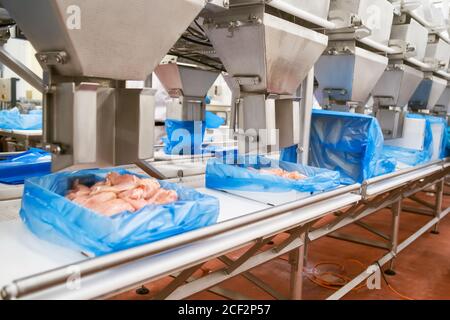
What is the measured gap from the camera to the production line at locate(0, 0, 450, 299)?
96cm

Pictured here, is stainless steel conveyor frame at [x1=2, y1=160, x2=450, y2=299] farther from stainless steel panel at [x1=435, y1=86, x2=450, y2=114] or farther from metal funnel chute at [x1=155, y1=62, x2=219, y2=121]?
stainless steel panel at [x1=435, y1=86, x2=450, y2=114]

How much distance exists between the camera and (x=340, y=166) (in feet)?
7.55

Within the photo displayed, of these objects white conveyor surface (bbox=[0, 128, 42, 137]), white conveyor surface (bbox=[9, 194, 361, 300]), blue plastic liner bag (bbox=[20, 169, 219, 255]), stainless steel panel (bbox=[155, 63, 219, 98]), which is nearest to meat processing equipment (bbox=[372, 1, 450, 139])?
stainless steel panel (bbox=[155, 63, 219, 98])

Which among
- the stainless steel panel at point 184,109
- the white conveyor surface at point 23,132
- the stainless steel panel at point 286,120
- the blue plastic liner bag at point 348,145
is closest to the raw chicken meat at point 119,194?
the stainless steel panel at point 286,120

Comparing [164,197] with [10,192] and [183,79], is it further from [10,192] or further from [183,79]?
[183,79]

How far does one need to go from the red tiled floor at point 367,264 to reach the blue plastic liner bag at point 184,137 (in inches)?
35.7

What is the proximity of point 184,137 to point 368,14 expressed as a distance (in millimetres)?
1316

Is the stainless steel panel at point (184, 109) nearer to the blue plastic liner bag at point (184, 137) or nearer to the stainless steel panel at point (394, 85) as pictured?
the blue plastic liner bag at point (184, 137)

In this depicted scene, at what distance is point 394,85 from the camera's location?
3.04 meters

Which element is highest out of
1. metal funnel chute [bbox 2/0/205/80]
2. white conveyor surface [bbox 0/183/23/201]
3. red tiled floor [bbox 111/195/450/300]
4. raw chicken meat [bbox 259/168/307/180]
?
metal funnel chute [bbox 2/0/205/80]

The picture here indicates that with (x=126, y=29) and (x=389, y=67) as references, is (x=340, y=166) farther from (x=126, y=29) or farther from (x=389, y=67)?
(x=126, y=29)

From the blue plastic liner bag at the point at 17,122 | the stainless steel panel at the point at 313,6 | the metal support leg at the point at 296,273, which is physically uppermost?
the stainless steel panel at the point at 313,6

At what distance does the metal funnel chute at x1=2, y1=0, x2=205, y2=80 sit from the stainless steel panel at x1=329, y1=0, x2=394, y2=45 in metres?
1.26

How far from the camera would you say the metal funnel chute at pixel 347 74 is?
7.45 ft
